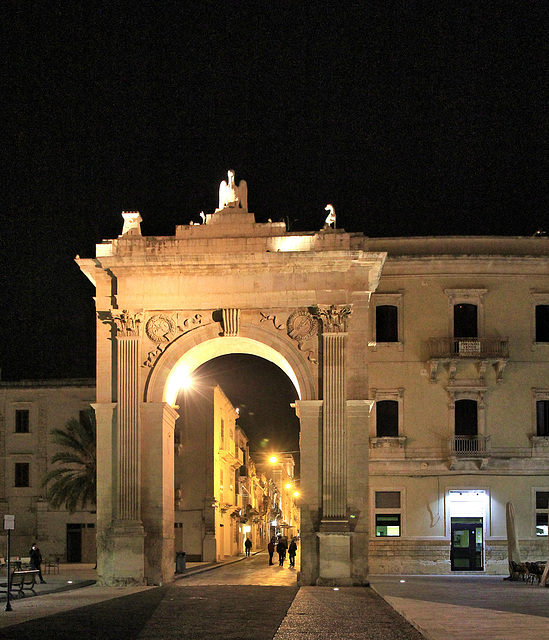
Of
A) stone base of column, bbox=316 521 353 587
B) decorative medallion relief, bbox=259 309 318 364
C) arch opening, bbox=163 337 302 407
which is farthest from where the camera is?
arch opening, bbox=163 337 302 407

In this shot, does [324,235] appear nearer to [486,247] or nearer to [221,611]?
[486,247]

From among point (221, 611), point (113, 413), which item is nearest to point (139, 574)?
point (113, 413)

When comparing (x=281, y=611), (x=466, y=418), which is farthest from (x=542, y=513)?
(x=281, y=611)

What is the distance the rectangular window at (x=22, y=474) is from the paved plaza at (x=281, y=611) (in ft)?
62.4

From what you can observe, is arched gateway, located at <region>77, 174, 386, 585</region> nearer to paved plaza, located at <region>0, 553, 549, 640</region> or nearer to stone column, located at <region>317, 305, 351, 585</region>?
stone column, located at <region>317, 305, 351, 585</region>

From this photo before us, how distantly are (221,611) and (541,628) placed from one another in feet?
25.0

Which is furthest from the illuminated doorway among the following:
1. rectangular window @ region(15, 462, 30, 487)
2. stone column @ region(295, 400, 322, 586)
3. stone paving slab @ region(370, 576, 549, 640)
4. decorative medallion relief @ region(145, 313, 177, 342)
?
rectangular window @ region(15, 462, 30, 487)

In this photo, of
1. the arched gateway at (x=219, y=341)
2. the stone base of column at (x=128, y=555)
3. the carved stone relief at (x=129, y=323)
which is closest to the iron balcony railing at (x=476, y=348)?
the arched gateway at (x=219, y=341)

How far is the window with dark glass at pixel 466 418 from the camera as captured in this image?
35781 millimetres

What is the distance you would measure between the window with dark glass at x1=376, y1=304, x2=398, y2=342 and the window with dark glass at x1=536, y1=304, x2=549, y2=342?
217 inches

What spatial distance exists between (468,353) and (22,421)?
24.9 meters

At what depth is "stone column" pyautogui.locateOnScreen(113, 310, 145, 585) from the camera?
2869 cm

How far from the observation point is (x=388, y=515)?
3559cm

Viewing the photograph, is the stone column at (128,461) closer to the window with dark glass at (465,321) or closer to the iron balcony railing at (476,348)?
the iron balcony railing at (476,348)
